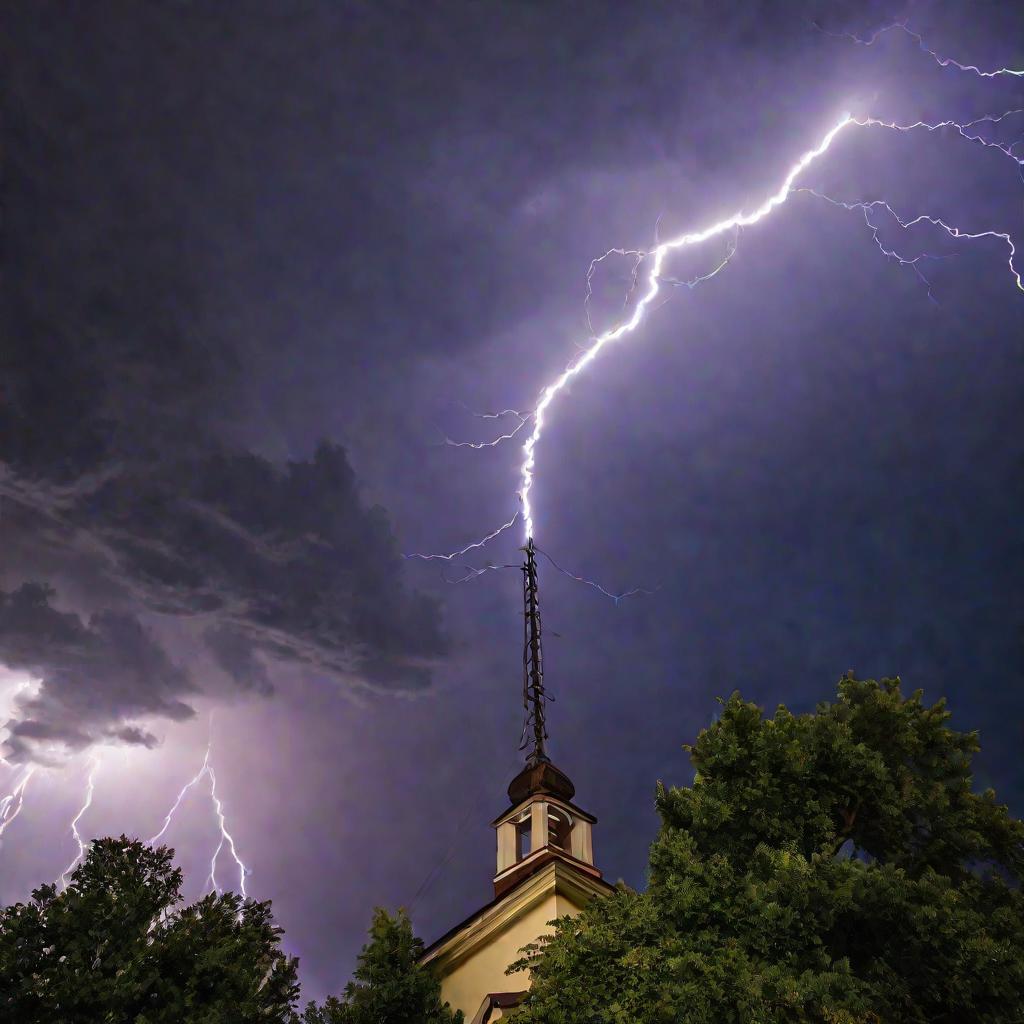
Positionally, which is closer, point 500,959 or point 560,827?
point 500,959

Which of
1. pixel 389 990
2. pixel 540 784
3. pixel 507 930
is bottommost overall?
pixel 389 990

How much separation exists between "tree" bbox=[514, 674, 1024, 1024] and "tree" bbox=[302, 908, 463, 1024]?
3.95m

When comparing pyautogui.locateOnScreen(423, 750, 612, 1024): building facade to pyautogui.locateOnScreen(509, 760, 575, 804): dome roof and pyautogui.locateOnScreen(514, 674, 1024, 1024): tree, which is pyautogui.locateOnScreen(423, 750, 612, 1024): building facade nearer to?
pyautogui.locateOnScreen(509, 760, 575, 804): dome roof

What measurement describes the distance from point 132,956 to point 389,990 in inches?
190

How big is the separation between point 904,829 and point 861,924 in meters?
2.53

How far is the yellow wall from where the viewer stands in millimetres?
15617

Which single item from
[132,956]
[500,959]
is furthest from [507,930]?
[132,956]

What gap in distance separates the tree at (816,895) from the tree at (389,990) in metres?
3.95

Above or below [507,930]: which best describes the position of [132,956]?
below

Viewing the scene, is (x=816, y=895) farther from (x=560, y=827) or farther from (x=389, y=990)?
(x=560, y=827)

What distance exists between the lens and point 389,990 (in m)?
13.8

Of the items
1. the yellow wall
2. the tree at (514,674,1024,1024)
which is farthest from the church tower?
the tree at (514,674,1024,1024)

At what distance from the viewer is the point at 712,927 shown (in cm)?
1066

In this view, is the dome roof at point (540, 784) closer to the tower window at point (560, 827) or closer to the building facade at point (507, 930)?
the tower window at point (560, 827)
